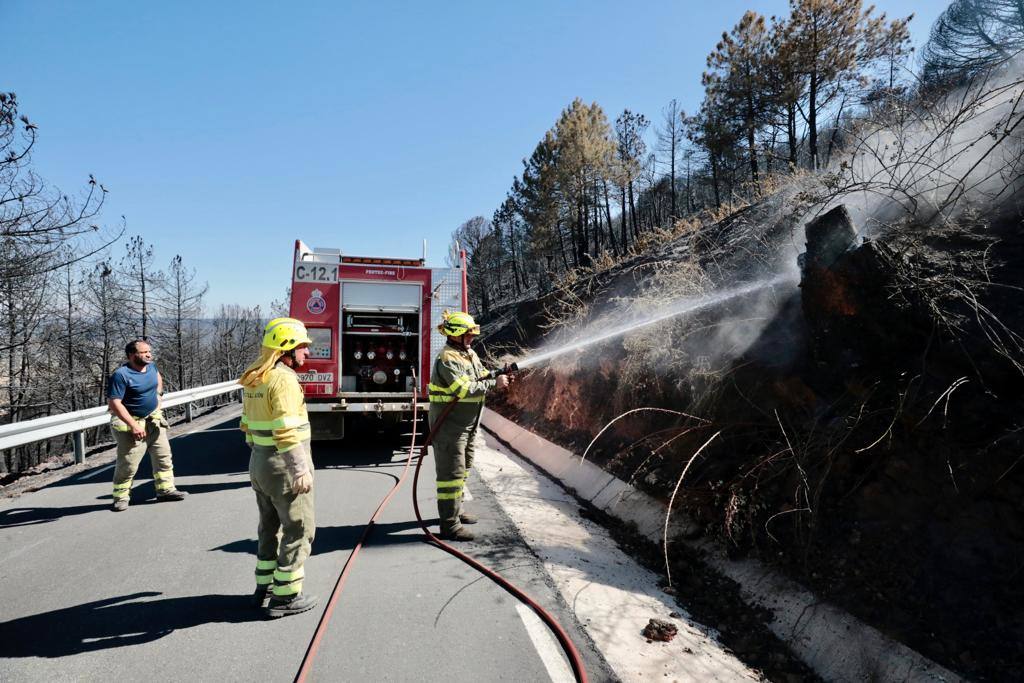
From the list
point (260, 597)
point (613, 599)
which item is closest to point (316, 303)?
point (260, 597)

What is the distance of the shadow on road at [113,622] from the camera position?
2971 millimetres

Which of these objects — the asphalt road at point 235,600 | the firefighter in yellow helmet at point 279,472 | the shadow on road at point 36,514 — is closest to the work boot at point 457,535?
the asphalt road at point 235,600

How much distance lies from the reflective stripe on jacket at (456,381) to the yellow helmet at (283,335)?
56.8 inches

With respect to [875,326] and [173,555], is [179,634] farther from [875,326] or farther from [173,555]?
[875,326]

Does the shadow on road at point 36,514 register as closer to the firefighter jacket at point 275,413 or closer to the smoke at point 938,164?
the firefighter jacket at point 275,413

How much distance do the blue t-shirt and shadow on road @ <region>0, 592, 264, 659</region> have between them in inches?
102

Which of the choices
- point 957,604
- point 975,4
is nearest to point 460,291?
point 957,604

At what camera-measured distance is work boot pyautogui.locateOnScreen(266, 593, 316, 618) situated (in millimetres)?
3264

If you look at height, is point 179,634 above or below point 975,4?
below

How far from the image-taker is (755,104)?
21500 millimetres

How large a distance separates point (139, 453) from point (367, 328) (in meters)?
3.55

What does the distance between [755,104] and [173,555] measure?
24.6 metres

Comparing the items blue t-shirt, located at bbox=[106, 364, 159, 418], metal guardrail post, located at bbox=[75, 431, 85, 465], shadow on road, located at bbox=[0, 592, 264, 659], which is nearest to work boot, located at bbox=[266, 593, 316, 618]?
shadow on road, located at bbox=[0, 592, 264, 659]

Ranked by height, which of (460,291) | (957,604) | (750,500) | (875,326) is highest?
(460,291)
